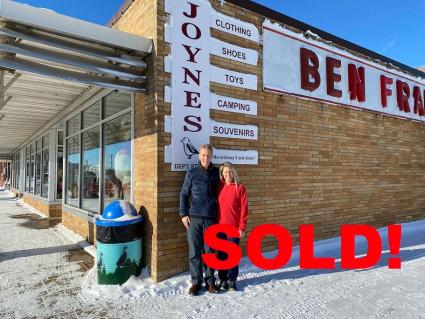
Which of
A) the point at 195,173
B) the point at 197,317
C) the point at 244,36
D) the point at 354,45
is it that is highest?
the point at 354,45

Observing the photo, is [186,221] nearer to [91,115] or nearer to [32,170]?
[91,115]

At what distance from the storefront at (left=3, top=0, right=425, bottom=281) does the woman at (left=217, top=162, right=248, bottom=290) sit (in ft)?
2.19

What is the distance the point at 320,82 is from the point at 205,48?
272 centimetres

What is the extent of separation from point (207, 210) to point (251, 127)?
182cm

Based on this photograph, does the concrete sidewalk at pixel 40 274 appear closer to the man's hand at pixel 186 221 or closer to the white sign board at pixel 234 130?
the man's hand at pixel 186 221

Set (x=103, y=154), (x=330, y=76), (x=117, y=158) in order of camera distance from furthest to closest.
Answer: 1. (x=330, y=76)
2. (x=103, y=154)
3. (x=117, y=158)

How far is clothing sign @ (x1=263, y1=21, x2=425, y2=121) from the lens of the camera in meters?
5.96

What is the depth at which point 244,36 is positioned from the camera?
550 centimetres

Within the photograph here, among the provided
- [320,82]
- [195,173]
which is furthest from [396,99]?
[195,173]

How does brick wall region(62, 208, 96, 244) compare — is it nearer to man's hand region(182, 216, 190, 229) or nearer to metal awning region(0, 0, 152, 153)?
metal awning region(0, 0, 152, 153)

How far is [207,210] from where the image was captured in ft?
13.7

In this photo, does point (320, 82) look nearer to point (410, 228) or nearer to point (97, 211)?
point (410, 228)

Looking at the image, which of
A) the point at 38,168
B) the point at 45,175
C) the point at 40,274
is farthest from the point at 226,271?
the point at 38,168

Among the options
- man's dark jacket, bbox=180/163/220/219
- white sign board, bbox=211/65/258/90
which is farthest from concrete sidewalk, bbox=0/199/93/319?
white sign board, bbox=211/65/258/90
